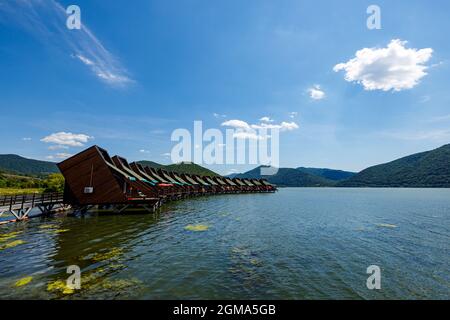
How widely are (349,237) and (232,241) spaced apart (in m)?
12.2

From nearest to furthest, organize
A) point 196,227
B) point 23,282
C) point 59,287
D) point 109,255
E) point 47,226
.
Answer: point 59,287 < point 23,282 < point 109,255 < point 47,226 < point 196,227

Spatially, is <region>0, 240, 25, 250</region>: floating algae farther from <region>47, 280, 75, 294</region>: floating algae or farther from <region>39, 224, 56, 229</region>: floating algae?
<region>47, 280, 75, 294</region>: floating algae

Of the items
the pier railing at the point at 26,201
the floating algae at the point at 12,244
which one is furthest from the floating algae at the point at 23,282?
the pier railing at the point at 26,201

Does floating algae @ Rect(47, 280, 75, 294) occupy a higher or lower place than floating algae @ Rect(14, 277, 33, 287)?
higher

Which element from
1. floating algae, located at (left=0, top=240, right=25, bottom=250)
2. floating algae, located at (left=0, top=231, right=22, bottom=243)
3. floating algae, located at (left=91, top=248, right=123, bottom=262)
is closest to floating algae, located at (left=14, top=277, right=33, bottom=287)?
floating algae, located at (left=91, top=248, right=123, bottom=262)

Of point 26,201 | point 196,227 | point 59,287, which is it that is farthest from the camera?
point 26,201

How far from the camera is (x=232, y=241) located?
21516 millimetres

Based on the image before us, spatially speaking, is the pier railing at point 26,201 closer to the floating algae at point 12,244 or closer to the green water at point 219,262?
the green water at point 219,262

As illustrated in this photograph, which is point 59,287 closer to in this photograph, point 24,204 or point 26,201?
point 24,204

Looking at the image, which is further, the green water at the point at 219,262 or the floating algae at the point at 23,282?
the floating algae at the point at 23,282

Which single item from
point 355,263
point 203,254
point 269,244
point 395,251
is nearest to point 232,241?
point 269,244

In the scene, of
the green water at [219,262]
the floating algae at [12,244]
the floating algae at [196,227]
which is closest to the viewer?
the green water at [219,262]

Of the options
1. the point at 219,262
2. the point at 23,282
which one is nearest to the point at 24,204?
the point at 23,282
